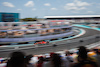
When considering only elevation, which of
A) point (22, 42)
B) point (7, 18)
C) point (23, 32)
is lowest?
point (22, 42)

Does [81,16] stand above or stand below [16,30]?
above

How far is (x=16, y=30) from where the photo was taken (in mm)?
12062

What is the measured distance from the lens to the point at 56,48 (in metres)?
8.33

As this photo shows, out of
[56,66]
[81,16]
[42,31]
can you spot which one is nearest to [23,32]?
[42,31]

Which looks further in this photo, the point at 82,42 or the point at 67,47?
the point at 82,42

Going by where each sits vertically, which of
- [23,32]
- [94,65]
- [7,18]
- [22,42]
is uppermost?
[7,18]

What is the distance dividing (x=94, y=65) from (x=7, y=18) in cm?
1851

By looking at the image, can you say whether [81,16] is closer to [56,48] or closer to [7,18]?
[7,18]

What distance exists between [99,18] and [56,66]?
180 ft

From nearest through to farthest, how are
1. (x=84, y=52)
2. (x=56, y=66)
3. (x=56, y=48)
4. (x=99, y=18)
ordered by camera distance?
(x=56, y=66) → (x=84, y=52) → (x=56, y=48) → (x=99, y=18)

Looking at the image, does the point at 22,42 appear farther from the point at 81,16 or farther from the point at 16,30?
the point at 81,16

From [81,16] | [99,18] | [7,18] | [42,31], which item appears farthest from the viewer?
[81,16]

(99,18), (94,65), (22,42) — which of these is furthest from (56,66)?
(99,18)

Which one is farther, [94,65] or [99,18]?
[99,18]
